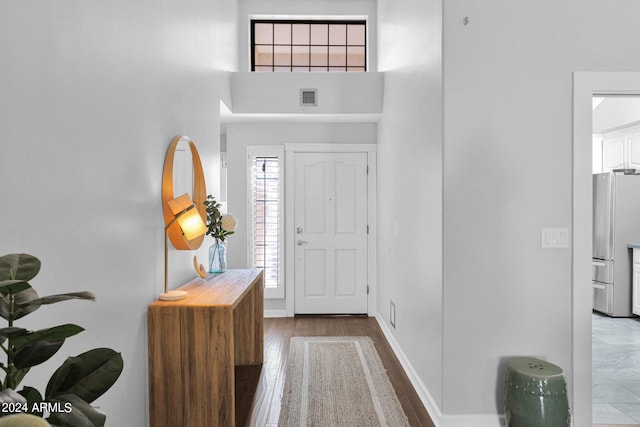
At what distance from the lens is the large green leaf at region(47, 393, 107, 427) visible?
747mm

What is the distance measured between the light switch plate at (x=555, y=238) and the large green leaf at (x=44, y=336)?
2413 mm

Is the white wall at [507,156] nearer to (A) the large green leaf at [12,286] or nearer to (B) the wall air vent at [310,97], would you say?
(A) the large green leaf at [12,286]

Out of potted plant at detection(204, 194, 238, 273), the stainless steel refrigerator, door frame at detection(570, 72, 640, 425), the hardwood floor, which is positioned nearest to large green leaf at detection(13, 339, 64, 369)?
the hardwood floor

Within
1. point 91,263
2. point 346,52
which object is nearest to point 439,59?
point 91,263

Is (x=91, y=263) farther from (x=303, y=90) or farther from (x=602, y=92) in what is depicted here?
(x=303, y=90)

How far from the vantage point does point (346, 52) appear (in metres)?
5.38

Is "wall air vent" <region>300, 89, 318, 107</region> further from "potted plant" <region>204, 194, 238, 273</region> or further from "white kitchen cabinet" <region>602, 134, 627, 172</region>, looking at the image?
"white kitchen cabinet" <region>602, 134, 627, 172</region>

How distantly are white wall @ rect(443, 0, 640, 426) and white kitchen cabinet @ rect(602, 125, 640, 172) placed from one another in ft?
11.5

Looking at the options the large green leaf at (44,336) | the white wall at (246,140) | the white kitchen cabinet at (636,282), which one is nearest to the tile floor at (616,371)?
the white kitchen cabinet at (636,282)

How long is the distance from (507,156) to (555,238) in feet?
1.73

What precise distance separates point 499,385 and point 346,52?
406cm

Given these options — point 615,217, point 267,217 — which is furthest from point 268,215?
point 615,217

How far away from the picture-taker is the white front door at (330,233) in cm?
538

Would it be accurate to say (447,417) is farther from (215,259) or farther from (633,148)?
(633,148)
